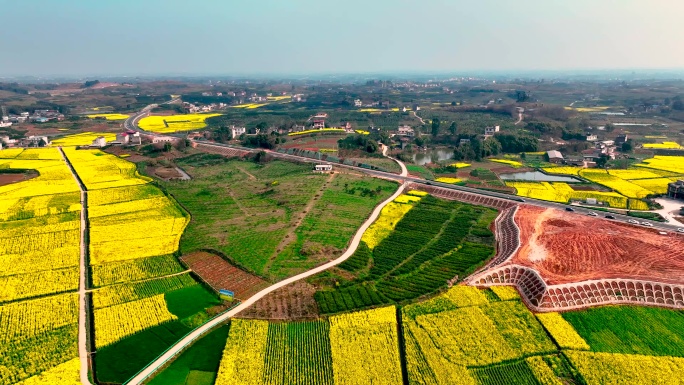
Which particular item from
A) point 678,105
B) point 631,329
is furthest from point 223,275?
point 678,105

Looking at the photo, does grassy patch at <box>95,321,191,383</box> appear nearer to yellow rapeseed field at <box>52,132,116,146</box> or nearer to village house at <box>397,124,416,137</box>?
yellow rapeseed field at <box>52,132,116,146</box>

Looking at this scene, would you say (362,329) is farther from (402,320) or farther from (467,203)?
(467,203)

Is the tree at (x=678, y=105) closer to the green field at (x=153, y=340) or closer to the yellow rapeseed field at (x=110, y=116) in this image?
the green field at (x=153, y=340)

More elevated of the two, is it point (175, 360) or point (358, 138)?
point (358, 138)

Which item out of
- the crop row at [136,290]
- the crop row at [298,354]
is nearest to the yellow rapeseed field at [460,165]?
Answer: the crop row at [298,354]

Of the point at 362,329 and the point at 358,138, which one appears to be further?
the point at 358,138

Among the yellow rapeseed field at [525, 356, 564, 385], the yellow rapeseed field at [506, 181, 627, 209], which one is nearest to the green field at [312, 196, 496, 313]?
the yellow rapeseed field at [525, 356, 564, 385]

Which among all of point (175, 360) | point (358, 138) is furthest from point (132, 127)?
point (175, 360)
